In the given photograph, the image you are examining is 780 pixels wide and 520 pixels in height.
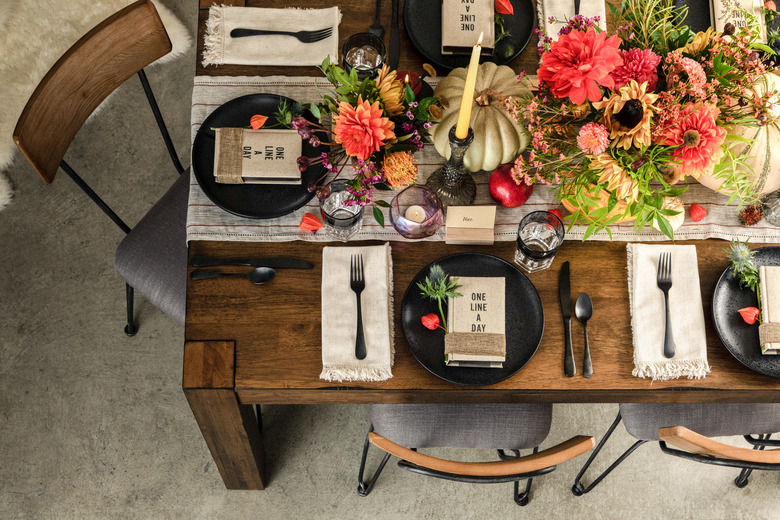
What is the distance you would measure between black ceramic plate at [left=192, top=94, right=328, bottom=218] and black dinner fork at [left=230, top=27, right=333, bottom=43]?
0.18 metres

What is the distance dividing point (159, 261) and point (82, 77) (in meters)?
0.51

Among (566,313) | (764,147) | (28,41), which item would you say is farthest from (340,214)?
(28,41)

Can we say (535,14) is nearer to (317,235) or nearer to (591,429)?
(317,235)

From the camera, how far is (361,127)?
1004 mm

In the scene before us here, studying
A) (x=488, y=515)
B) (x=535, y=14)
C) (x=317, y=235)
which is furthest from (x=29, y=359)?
(x=535, y=14)

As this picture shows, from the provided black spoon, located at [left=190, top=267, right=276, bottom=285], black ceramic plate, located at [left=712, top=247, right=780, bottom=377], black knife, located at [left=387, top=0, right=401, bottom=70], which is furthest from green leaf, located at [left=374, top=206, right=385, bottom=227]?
black ceramic plate, located at [left=712, top=247, right=780, bottom=377]

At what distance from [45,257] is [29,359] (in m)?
0.39

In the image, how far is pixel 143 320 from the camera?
214cm

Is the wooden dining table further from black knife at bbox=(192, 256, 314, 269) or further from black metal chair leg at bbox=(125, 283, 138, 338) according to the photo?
black metal chair leg at bbox=(125, 283, 138, 338)

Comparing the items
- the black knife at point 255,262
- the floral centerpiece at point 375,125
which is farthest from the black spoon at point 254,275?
the floral centerpiece at point 375,125

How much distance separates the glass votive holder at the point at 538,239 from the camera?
1.19m

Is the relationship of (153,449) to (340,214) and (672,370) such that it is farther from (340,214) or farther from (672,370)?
(672,370)

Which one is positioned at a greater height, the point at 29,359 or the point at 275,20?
the point at 275,20

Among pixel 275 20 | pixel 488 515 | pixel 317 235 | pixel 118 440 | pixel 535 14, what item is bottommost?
pixel 118 440
